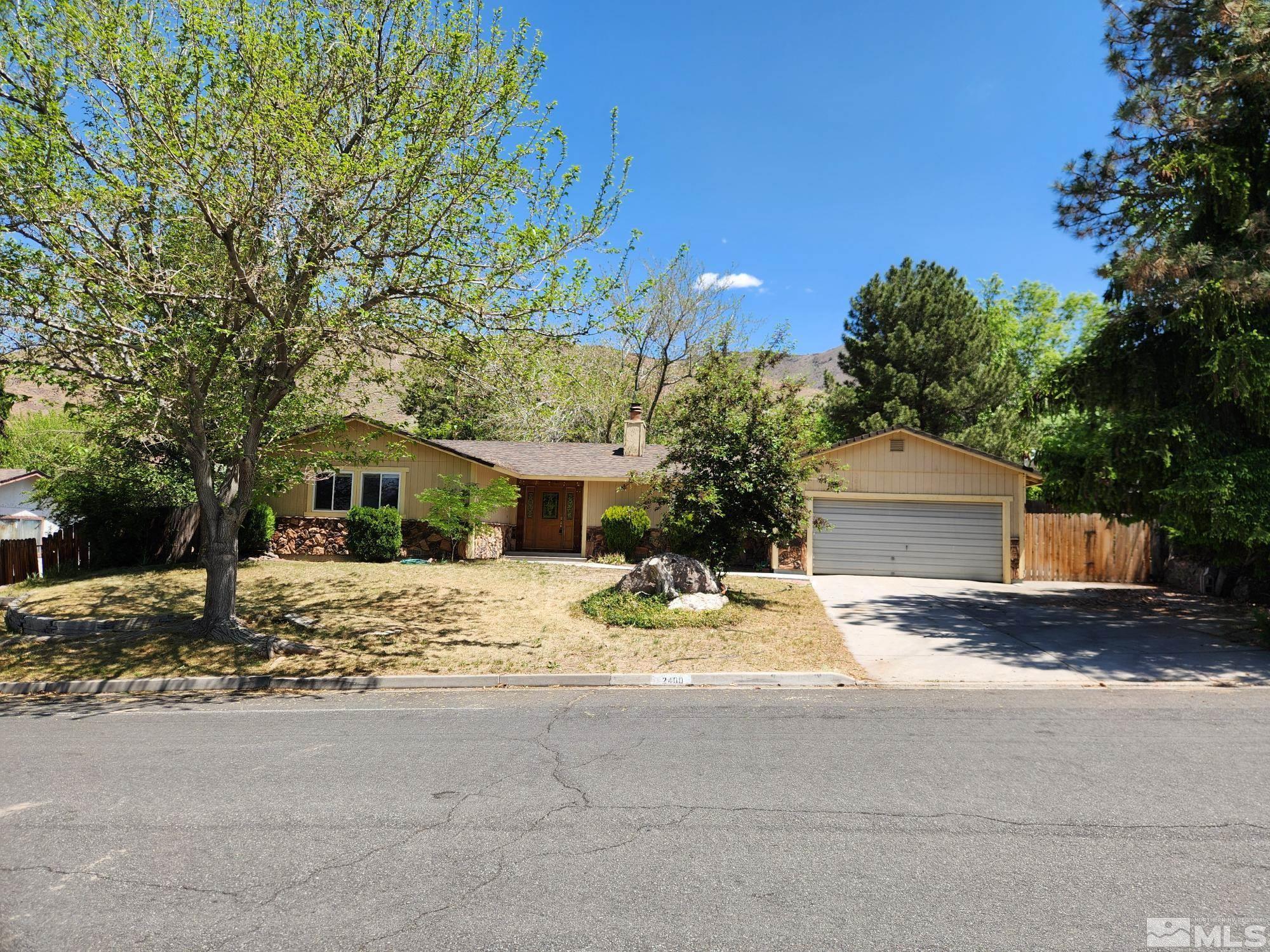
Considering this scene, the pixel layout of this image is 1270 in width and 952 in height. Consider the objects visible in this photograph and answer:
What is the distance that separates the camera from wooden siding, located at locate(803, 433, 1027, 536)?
19703mm

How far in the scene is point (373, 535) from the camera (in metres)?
19.2

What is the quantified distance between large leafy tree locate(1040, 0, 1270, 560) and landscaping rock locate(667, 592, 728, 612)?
7328 millimetres

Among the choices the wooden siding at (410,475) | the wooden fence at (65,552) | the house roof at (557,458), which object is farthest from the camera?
the house roof at (557,458)

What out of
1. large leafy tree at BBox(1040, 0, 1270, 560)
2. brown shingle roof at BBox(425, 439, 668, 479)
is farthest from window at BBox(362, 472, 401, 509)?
large leafy tree at BBox(1040, 0, 1270, 560)

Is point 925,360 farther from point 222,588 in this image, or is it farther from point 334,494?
point 222,588

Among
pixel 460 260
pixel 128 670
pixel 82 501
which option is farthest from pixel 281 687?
pixel 82 501

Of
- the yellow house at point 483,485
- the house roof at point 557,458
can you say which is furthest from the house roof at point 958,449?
the yellow house at point 483,485

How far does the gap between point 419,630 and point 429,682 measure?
2721 mm

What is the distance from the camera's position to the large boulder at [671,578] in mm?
13539

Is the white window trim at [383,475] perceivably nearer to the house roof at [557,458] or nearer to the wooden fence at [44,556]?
the house roof at [557,458]

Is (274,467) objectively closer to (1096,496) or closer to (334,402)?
(334,402)

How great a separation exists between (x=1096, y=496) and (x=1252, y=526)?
255 cm

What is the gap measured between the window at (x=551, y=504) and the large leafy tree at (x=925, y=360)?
15.4m

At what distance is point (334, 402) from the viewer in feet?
40.6
